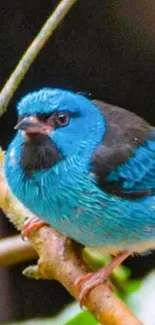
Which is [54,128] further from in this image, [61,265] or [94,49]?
[94,49]

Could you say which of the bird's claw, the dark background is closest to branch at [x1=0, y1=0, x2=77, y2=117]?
the bird's claw

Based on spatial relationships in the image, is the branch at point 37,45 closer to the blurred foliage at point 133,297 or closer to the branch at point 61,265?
the branch at point 61,265

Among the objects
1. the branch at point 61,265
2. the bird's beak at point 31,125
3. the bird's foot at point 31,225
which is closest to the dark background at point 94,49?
the branch at point 61,265

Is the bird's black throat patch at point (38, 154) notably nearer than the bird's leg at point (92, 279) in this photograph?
Yes

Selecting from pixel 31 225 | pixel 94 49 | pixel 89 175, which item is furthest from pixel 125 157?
pixel 94 49

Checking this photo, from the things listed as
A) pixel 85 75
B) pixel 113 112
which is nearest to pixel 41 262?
pixel 113 112

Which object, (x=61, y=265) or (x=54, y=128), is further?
(x=61, y=265)

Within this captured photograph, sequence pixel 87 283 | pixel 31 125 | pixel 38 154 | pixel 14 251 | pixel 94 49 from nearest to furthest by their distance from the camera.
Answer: pixel 31 125, pixel 38 154, pixel 87 283, pixel 14 251, pixel 94 49

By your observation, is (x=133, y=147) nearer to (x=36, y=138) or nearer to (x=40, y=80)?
(x=36, y=138)
